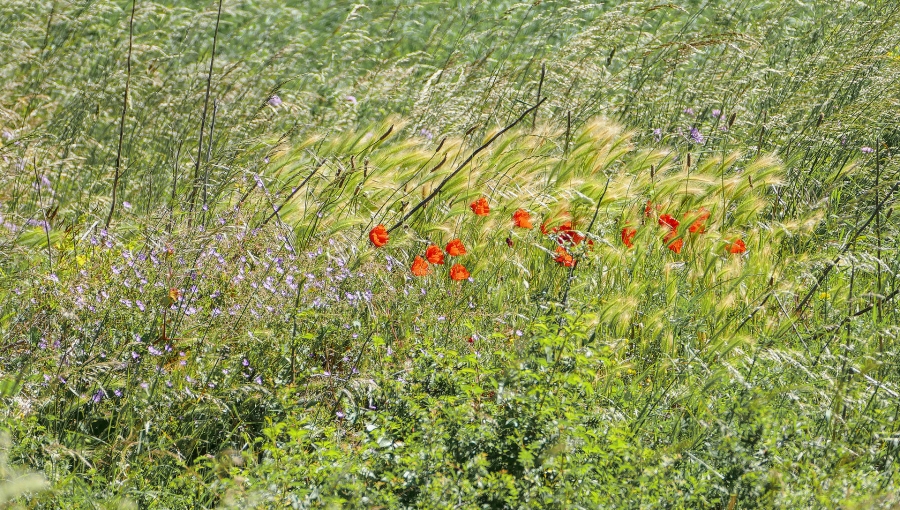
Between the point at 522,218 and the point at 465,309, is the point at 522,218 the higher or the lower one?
the higher one

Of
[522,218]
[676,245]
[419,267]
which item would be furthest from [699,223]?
[419,267]

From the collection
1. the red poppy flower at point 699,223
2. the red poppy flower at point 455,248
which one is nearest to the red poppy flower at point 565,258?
the red poppy flower at point 455,248

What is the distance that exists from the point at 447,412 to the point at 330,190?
139 centimetres

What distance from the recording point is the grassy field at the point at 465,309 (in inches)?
94.0

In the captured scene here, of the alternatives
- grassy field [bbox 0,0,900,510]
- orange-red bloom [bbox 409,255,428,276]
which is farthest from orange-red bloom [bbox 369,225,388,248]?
orange-red bloom [bbox 409,255,428,276]

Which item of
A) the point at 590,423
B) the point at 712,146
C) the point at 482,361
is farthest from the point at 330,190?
the point at 712,146

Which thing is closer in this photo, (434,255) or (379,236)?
(379,236)

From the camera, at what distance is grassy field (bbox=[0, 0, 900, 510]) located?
7.83 ft

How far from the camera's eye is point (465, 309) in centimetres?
336

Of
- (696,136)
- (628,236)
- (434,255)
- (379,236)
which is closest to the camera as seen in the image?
(379,236)

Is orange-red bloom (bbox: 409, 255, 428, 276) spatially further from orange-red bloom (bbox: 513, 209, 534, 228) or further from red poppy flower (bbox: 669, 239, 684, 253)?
red poppy flower (bbox: 669, 239, 684, 253)

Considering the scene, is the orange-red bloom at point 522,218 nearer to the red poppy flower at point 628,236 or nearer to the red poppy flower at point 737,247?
the red poppy flower at point 628,236

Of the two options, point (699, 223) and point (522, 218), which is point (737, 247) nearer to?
point (699, 223)

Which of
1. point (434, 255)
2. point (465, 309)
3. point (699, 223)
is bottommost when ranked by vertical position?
point (465, 309)
